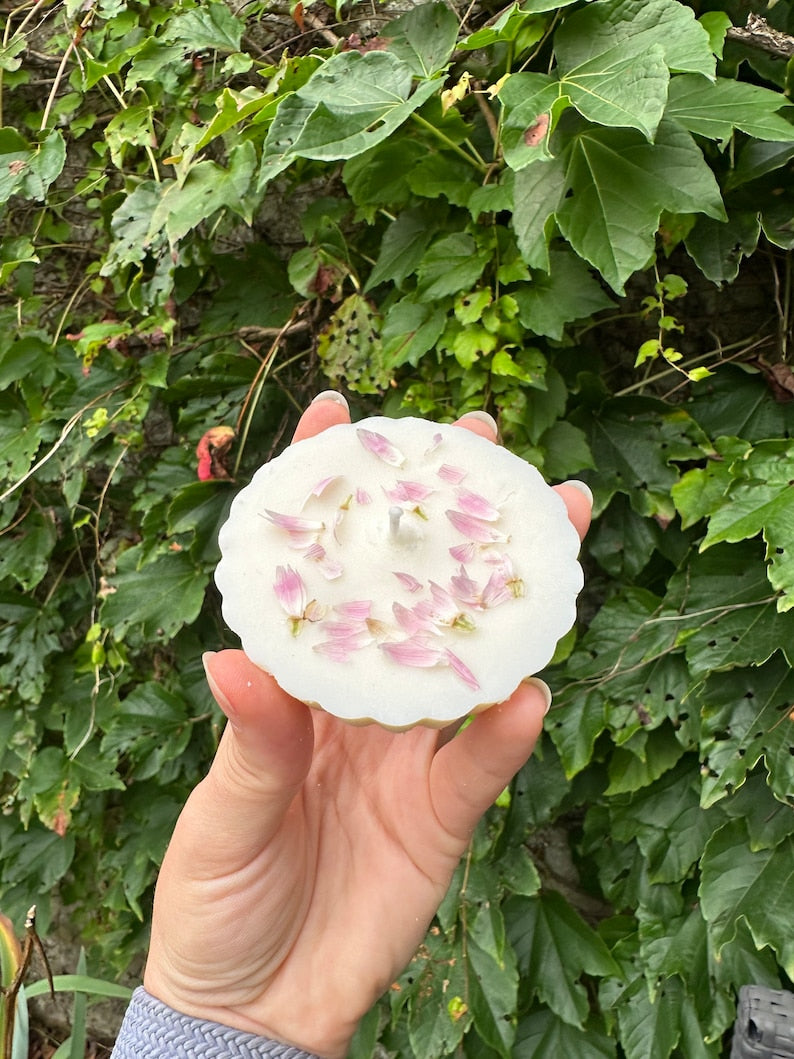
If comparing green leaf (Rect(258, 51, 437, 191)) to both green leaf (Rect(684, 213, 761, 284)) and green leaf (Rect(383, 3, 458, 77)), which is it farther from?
green leaf (Rect(684, 213, 761, 284))

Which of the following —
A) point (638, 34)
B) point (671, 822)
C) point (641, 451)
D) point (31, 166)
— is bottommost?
point (671, 822)

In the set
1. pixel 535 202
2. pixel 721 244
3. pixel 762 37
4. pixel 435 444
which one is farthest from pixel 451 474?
pixel 762 37

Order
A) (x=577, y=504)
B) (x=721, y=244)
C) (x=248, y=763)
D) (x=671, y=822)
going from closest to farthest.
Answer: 1. (x=248, y=763)
2. (x=577, y=504)
3. (x=721, y=244)
4. (x=671, y=822)

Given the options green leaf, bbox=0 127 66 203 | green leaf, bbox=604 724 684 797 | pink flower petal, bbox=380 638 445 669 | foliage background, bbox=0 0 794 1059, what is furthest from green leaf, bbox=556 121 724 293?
green leaf, bbox=0 127 66 203

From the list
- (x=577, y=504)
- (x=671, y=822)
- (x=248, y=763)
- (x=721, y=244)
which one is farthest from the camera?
(x=671, y=822)

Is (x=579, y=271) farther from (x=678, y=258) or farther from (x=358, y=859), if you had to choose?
(x=358, y=859)

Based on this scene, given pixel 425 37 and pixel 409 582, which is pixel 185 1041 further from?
pixel 425 37

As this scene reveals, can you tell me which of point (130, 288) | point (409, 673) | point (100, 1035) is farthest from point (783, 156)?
point (100, 1035)
